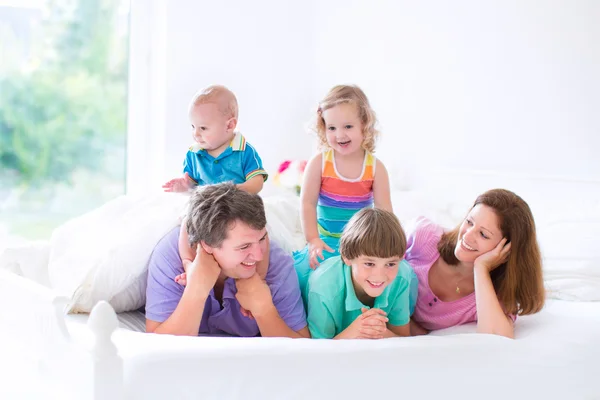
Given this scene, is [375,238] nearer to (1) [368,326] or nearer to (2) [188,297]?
(1) [368,326]

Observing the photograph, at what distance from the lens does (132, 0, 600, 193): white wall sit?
2506 mm

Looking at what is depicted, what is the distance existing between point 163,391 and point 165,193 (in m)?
0.98

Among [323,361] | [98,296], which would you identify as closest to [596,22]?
[323,361]

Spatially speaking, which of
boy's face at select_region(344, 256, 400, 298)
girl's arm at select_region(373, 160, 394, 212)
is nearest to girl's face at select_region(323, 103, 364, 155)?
girl's arm at select_region(373, 160, 394, 212)

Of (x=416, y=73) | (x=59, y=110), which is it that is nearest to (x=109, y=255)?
(x=416, y=73)

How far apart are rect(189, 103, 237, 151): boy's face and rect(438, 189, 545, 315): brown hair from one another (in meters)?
0.77

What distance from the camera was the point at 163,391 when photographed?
1288mm

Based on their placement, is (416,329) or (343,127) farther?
(343,127)

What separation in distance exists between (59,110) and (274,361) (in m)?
2.63

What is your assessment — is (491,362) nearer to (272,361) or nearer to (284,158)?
(272,361)

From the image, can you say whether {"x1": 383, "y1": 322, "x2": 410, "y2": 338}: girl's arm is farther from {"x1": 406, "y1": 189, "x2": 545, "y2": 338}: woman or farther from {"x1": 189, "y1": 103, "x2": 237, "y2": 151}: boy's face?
{"x1": 189, "y1": 103, "x2": 237, "y2": 151}: boy's face

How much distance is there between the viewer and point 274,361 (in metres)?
1.33

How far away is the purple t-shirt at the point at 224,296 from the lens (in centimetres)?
169

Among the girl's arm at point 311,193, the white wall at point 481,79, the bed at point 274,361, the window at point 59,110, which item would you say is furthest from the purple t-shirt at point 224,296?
the window at point 59,110
